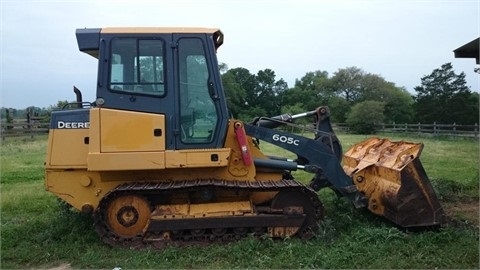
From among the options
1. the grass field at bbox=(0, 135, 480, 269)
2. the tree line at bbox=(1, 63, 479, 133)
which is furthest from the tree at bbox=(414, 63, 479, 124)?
the grass field at bbox=(0, 135, 480, 269)

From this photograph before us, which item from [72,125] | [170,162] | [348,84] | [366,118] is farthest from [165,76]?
[348,84]

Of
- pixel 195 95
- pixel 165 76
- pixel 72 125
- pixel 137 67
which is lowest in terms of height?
pixel 72 125

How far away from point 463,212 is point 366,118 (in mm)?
42580

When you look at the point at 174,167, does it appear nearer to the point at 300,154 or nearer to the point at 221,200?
the point at 221,200

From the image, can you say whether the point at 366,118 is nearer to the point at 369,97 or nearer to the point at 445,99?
the point at 445,99

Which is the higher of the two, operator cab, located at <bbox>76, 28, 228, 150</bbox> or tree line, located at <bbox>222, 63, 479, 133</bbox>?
tree line, located at <bbox>222, 63, 479, 133</bbox>

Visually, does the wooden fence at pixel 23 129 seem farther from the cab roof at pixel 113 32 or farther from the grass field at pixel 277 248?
the cab roof at pixel 113 32

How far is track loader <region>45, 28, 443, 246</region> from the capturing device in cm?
676

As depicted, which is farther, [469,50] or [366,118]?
[366,118]

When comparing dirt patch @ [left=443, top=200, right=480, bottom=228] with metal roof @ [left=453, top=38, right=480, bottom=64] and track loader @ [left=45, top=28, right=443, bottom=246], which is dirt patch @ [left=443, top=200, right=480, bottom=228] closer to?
track loader @ [left=45, top=28, right=443, bottom=246]

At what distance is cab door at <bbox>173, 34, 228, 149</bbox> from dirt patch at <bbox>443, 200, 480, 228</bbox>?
3.94 meters

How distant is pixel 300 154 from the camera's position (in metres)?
7.54

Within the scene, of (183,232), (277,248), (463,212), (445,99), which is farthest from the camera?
(445,99)

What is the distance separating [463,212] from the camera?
28.2ft
